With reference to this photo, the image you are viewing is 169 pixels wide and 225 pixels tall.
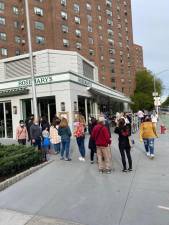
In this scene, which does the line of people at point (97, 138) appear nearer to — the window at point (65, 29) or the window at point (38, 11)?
the window at point (38, 11)

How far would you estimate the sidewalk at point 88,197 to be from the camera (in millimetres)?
5457

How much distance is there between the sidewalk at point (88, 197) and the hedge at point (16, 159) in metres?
0.53

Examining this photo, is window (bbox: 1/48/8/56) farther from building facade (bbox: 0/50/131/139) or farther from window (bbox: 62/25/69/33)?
building facade (bbox: 0/50/131/139)

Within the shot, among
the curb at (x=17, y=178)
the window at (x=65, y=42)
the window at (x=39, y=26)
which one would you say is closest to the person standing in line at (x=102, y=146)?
the curb at (x=17, y=178)

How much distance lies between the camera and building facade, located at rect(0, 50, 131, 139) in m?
18.4

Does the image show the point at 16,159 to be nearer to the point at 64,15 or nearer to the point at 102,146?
the point at 102,146

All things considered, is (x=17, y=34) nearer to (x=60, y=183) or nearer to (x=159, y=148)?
(x=159, y=148)

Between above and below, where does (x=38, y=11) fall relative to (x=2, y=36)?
above

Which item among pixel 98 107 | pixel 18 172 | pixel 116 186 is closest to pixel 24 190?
pixel 18 172

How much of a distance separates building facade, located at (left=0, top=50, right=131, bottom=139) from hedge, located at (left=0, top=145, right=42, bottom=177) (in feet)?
26.4

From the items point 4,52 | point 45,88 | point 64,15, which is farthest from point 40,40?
point 45,88

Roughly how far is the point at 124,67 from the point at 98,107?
179 ft

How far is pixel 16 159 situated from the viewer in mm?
8859

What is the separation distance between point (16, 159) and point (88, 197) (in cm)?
313
